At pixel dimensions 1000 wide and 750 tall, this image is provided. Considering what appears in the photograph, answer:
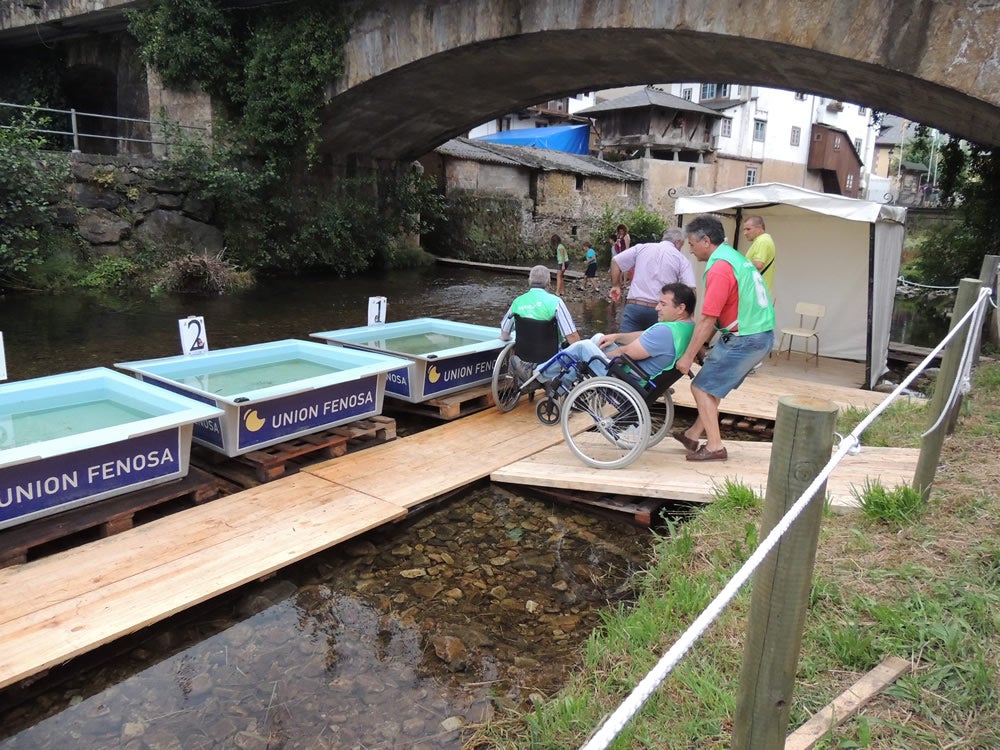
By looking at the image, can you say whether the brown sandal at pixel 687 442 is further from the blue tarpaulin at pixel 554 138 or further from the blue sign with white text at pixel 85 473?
the blue tarpaulin at pixel 554 138

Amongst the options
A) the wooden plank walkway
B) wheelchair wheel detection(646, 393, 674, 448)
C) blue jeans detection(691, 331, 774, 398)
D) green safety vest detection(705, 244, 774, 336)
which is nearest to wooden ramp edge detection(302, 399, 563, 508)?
the wooden plank walkway

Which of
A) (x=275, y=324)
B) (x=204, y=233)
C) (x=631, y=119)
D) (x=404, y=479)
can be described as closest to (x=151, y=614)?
(x=404, y=479)

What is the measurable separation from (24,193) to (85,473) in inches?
377

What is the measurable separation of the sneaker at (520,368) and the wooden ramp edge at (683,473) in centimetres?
93

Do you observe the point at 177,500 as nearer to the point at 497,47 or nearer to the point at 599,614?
the point at 599,614

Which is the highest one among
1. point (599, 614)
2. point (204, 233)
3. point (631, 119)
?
point (631, 119)

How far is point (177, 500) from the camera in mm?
4613

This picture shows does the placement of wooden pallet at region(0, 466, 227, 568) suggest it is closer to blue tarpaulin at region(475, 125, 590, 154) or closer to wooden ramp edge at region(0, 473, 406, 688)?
wooden ramp edge at region(0, 473, 406, 688)

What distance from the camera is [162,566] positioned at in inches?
145

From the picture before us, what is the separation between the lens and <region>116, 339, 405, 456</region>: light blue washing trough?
4750 millimetres

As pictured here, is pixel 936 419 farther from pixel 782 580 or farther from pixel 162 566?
pixel 162 566

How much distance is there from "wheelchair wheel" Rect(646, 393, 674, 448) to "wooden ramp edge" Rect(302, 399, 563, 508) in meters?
0.93

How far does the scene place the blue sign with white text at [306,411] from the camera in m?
4.80

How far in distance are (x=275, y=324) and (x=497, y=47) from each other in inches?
232
